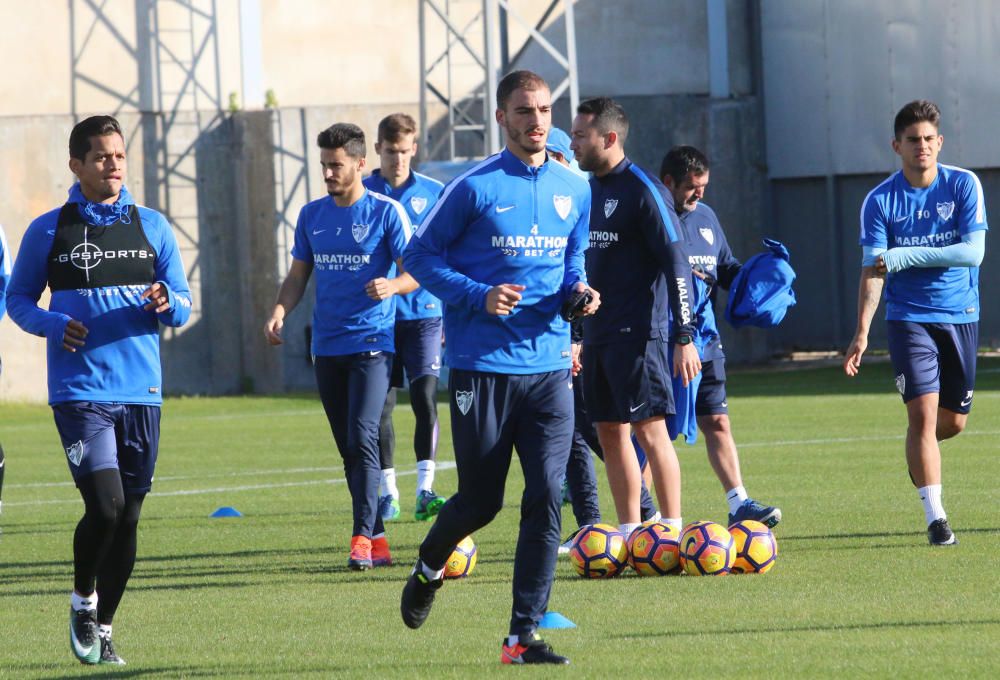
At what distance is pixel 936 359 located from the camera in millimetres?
Answer: 10211

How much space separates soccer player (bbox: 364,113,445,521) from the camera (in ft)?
39.7

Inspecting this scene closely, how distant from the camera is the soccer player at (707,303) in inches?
420

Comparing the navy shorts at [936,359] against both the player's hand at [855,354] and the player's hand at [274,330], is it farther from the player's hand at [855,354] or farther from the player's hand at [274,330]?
the player's hand at [274,330]

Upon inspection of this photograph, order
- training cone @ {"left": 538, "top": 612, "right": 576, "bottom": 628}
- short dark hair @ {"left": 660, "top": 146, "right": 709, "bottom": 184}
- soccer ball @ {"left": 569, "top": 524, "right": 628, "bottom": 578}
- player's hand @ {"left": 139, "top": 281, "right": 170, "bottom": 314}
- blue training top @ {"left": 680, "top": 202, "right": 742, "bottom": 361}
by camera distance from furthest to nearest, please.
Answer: blue training top @ {"left": 680, "top": 202, "right": 742, "bottom": 361}, short dark hair @ {"left": 660, "top": 146, "right": 709, "bottom": 184}, soccer ball @ {"left": 569, "top": 524, "right": 628, "bottom": 578}, training cone @ {"left": 538, "top": 612, "right": 576, "bottom": 628}, player's hand @ {"left": 139, "top": 281, "right": 170, "bottom": 314}

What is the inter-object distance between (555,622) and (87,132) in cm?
282

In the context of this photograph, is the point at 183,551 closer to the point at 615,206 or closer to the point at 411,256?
the point at 615,206

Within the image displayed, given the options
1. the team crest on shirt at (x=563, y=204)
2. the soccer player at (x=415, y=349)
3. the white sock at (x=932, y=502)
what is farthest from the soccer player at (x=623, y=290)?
the soccer player at (x=415, y=349)

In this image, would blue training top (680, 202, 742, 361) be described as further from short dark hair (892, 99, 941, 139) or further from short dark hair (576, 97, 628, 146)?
short dark hair (576, 97, 628, 146)

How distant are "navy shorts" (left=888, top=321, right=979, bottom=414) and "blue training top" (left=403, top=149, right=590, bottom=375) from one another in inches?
133

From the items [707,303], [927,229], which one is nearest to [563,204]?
[927,229]

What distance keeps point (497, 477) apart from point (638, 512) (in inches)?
104

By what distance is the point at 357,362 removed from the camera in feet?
33.8

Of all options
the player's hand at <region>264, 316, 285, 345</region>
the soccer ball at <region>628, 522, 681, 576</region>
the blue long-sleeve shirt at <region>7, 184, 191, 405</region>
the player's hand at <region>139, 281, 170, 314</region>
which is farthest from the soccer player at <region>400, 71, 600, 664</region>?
the player's hand at <region>264, 316, 285, 345</region>

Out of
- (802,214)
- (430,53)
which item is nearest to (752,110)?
(802,214)
